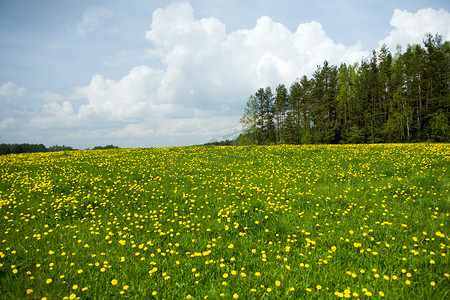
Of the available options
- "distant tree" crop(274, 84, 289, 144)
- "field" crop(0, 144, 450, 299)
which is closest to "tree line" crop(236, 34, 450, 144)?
"distant tree" crop(274, 84, 289, 144)

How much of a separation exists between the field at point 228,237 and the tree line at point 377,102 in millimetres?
35473

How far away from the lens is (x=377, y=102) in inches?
1617

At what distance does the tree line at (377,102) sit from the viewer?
34.1m

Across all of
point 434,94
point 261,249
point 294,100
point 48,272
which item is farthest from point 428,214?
point 294,100

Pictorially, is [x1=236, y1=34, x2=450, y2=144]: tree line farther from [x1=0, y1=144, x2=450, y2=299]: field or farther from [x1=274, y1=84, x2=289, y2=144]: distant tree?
[x1=0, y1=144, x2=450, y2=299]: field

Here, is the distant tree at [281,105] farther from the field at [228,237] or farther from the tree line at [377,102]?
the field at [228,237]

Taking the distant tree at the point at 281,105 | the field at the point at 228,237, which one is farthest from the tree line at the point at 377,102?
the field at the point at 228,237

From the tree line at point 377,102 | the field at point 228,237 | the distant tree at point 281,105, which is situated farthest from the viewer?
the distant tree at point 281,105

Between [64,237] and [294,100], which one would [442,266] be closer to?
[64,237]

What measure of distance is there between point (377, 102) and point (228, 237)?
4856 cm

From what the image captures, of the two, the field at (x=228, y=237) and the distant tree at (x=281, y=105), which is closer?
the field at (x=228, y=237)

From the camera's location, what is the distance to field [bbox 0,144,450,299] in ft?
9.92

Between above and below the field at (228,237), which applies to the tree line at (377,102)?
above

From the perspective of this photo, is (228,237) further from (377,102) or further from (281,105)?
(281,105)
